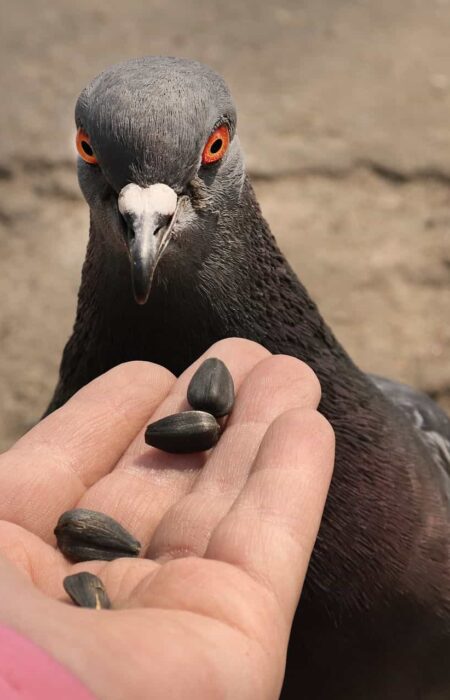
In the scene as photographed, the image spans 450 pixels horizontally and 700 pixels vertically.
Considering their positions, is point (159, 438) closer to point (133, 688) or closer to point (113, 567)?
point (113, 567)

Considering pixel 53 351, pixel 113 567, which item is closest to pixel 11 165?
pixel 53 351

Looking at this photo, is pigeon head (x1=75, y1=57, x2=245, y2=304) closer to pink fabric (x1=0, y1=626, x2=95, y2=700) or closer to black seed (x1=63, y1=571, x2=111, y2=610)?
black seed (x1=63, y1=571, x2=111, y2=610)

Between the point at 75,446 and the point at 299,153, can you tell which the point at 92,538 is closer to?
the point at 75,446

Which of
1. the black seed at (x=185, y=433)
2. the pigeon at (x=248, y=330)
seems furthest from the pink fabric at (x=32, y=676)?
the pigeon at (x=248, y=330)

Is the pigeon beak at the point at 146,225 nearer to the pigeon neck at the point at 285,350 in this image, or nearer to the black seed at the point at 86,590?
the pigeon neck at the point at 285,350

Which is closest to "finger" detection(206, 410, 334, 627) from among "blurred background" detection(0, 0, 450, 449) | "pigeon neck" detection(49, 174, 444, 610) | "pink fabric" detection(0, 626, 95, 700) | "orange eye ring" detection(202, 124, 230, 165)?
"pink fabric" detection(0, 626, 95, 700)
